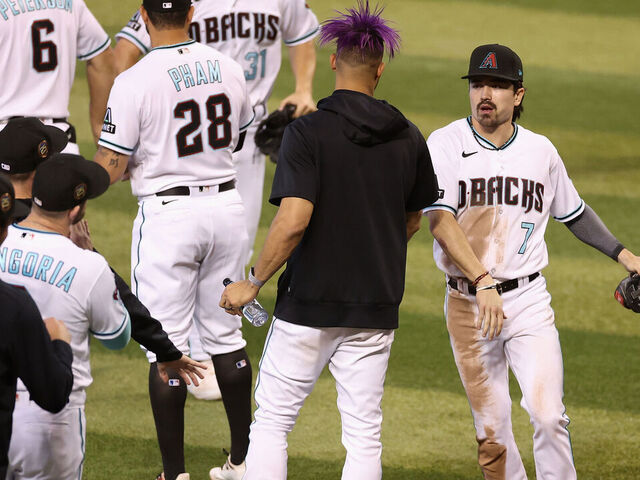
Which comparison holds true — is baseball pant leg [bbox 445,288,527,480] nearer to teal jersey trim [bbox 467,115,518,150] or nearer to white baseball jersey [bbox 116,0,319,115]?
teal jersey trim [bbox 467,115,518,150]

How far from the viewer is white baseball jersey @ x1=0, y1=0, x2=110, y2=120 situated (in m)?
5.57

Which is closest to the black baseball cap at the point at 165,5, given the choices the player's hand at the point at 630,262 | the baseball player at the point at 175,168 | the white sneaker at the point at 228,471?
the baseball player at the point at 175,168

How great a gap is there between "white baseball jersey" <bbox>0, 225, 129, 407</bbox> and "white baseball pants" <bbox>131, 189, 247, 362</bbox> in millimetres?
1250

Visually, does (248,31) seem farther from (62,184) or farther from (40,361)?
(40,361)

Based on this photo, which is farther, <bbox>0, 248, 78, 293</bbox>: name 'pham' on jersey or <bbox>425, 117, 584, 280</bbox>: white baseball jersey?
<bbox>425, 117, 584, 280</bbox>: white baseball jersey

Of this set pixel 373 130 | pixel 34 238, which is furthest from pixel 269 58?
pixel 34 238

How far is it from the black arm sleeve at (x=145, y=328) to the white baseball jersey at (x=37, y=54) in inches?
82.6

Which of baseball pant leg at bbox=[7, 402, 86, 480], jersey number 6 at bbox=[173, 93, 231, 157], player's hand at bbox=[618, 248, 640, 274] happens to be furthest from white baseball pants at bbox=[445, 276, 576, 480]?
baseball pant leg at bbox=[7, 402, 86, 480]

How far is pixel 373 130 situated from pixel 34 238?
124cm

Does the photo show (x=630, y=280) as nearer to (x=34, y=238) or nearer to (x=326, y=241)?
(x=326, y=241)

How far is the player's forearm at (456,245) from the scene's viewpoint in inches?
173

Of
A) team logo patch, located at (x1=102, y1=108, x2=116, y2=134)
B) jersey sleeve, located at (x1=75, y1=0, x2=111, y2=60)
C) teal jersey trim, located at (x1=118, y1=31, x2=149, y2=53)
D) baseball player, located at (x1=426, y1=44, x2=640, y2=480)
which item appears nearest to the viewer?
baseball player, located at (x1=426, y1=44, x2=640, y2=480)

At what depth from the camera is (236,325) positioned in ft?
16.8

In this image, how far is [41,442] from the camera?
3.50 meters
